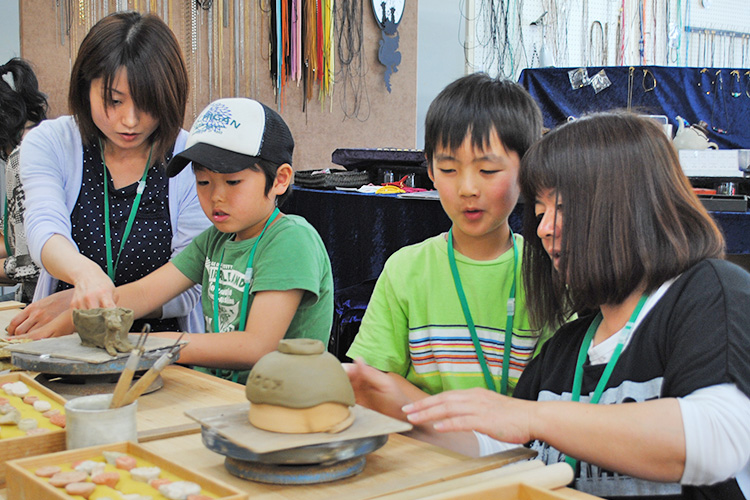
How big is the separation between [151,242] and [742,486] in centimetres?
147

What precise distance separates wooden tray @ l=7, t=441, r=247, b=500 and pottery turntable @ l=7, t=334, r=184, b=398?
367mm

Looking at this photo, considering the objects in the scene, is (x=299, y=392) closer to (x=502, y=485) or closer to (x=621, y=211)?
(x=502, y=485)

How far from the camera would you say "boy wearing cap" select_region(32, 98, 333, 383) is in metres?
1.53

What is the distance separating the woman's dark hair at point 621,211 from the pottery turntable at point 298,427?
414mm

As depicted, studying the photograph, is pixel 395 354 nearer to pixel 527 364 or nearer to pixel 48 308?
pixel 527 364

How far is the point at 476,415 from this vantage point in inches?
A: 39.6

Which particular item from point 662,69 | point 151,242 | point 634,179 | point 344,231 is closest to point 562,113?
point 662,69

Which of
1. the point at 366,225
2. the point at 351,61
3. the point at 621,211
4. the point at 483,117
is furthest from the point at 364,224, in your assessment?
the point at 621,211

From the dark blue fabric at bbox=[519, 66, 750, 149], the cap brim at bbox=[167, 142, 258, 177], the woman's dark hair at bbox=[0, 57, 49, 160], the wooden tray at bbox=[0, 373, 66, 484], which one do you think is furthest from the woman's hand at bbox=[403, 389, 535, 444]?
the dark blue fabric at bbox=[519, 66, 750, 149]

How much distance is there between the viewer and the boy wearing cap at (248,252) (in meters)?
1.53

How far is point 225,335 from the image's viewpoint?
1.52 meters

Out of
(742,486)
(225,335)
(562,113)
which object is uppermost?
(562,113)

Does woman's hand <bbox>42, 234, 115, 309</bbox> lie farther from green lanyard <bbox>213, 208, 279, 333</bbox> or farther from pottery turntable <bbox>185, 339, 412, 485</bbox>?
pottery turntable <bbox>185, 339, 412, 485</bbox>

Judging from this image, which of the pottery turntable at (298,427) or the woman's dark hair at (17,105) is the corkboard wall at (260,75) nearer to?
the woman's dark hair at (17,105)
